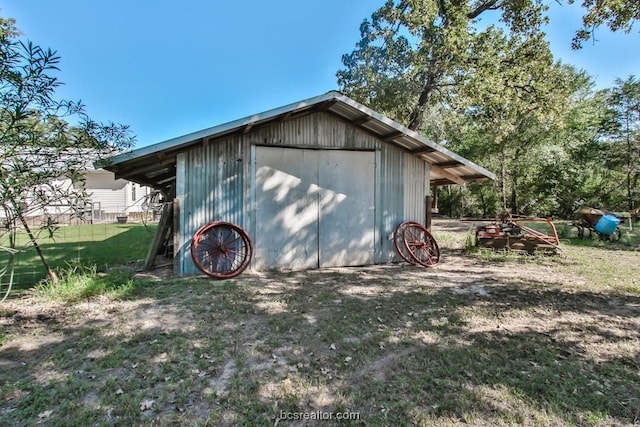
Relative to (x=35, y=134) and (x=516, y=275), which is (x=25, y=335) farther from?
(x=516, y=275)

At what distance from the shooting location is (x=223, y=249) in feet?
19.9

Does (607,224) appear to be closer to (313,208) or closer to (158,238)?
(313,208)

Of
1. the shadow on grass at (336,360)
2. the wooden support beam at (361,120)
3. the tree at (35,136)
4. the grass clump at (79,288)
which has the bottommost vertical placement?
the shadow on grass at (336,360)

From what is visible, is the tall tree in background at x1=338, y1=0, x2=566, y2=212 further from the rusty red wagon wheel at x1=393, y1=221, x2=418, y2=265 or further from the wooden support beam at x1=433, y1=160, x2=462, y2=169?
the rusty red wagon wheel at x1=393, y1=221, x2=418, y2=265

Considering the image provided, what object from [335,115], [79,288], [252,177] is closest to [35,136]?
[79,288]

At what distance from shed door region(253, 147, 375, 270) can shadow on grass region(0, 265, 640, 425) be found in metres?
1.87

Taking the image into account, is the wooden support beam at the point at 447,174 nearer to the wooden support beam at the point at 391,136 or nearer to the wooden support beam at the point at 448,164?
the wooden support beam at the point at 448,164

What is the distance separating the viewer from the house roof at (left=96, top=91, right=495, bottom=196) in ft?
17.8

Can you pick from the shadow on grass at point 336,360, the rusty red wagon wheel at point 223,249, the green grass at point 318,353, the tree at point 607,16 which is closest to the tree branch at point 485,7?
the tree at point 607,16

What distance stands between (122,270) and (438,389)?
20.0 ft

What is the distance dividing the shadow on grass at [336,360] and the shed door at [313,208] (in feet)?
6.15

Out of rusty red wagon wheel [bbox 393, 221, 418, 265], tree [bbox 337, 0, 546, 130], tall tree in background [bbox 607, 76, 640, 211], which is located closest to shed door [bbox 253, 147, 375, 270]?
rusty red wagon wheel [bbox 393, 221, 418, 265]

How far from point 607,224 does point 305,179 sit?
9512 mm

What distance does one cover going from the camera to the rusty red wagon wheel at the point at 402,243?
7.30m
